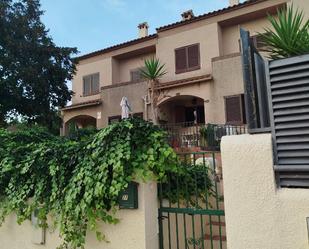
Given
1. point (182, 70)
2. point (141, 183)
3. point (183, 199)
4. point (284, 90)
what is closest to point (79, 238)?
point (141, 183)

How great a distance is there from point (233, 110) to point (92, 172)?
11539 mm

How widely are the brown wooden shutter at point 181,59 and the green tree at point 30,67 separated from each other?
6422mm

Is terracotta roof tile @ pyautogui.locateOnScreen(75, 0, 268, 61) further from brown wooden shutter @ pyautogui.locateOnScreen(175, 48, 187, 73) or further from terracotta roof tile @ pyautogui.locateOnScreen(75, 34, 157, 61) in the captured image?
brown wooden shutter @ pyautogui.locateOnScreen(175, 48, 187, 73)

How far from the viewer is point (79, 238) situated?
3543 mm

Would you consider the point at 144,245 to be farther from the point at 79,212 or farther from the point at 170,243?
the point at 79,212

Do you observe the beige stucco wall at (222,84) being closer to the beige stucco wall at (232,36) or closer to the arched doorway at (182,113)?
the arched doorway at (182,113)

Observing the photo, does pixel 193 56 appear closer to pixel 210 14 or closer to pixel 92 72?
pixel 210 14

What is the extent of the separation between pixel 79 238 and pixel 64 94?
593 inches

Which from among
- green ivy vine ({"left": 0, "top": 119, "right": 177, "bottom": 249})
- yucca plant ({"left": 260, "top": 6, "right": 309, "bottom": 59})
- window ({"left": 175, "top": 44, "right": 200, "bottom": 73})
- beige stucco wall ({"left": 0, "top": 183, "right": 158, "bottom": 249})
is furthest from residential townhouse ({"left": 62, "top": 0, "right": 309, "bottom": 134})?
yucca plant ({"left": 260, "top": 6, "right": 309, "bottom": 59})

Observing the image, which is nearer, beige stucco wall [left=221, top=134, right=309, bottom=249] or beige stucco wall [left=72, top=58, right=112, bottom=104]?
beige stucco wall [left=221, top=134, right=309, bottom=249]

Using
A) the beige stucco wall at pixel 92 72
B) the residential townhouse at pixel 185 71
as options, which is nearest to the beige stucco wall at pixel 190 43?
the residential townhouse at pixel 185 71

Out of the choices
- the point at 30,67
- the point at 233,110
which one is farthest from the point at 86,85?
the point at 233,110

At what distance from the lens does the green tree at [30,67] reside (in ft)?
49.3

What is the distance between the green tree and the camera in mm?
15016
